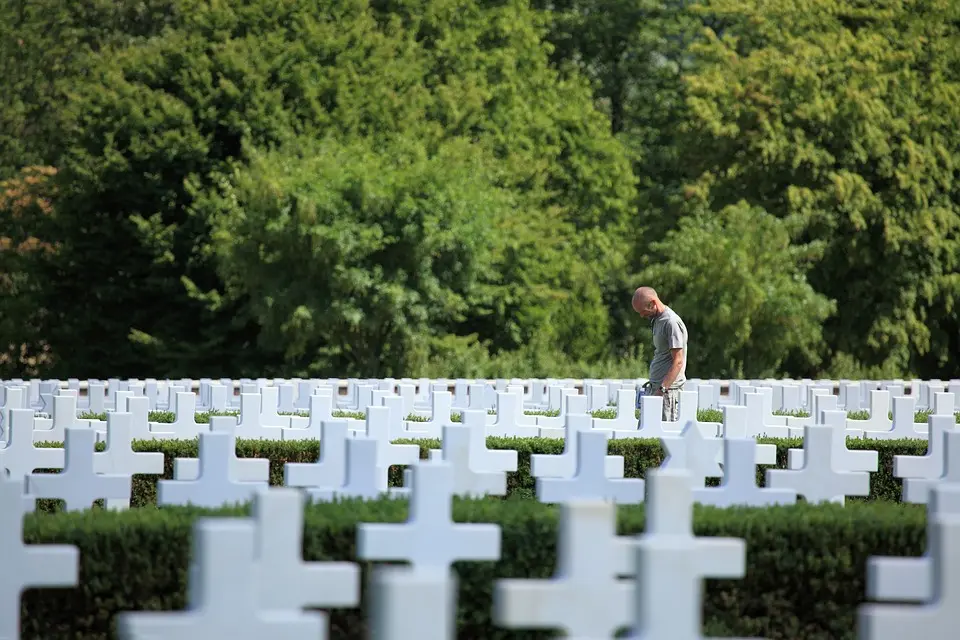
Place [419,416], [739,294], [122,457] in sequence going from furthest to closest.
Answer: [739,294], [419,416], [122,457]

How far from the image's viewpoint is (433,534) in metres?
6.03

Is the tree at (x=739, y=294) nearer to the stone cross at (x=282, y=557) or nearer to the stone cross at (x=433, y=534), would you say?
the stone cross at (x=433, y=534)

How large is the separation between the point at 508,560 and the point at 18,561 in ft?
6.86

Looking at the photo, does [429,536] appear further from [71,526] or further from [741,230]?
[741,230]

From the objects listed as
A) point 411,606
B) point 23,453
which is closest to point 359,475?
point 23,453

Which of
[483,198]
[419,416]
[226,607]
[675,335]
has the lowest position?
[226,607]

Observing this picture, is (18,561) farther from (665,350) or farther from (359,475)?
(665,350)

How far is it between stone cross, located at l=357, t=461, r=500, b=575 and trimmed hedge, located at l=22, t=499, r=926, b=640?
0.87m

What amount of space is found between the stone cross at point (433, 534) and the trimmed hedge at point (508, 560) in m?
0.87

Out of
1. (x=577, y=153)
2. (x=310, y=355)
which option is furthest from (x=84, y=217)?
(x=577, y=153)

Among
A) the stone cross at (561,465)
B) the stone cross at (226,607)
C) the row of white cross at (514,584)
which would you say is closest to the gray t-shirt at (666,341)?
the stone cross at (561,465)

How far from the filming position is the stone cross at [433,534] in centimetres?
601

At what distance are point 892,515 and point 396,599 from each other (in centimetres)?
361

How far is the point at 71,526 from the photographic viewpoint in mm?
6832
